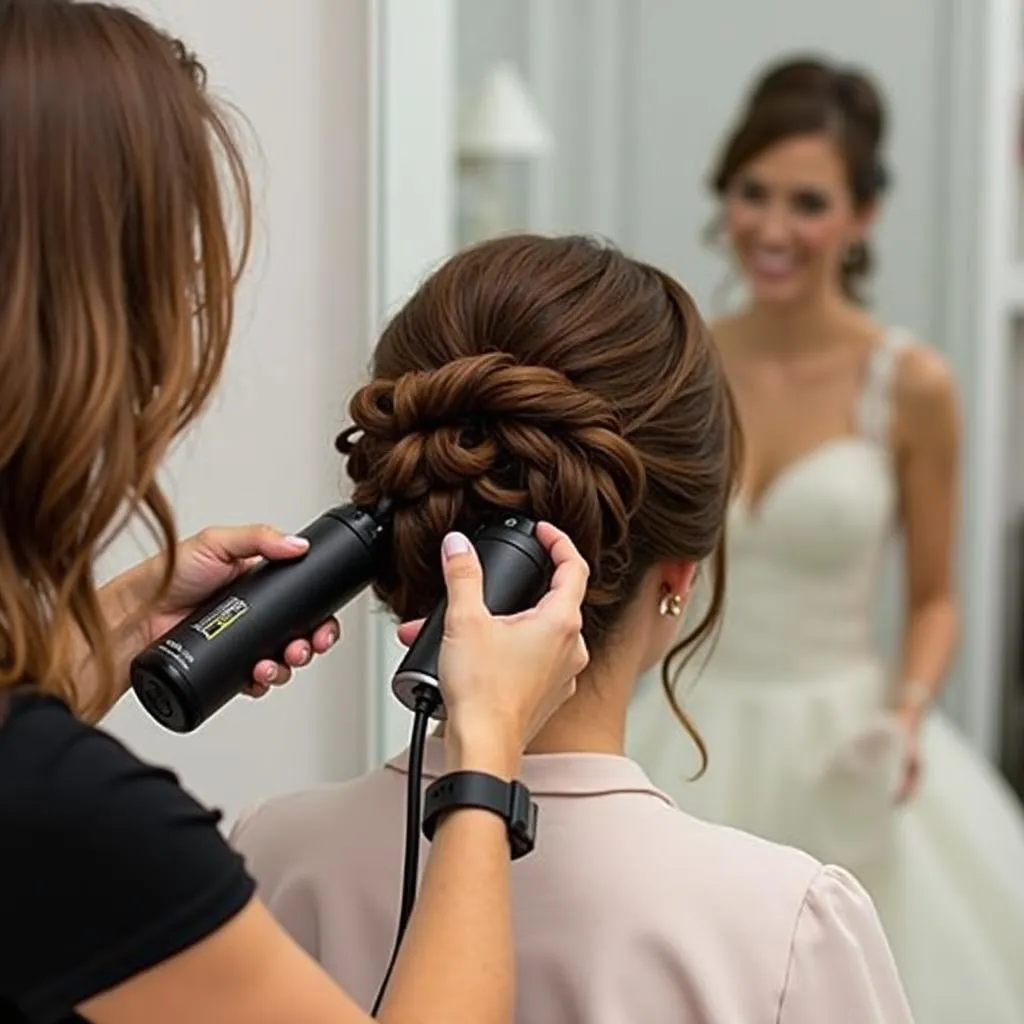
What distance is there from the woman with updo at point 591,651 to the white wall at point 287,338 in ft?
1.04

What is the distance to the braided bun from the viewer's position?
0.88 metres

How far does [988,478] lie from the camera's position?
7.98ft

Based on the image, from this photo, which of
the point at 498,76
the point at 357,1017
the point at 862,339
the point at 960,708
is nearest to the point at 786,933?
the point at 357,1017

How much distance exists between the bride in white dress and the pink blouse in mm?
908

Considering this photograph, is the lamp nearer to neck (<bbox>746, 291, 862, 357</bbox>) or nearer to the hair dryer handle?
neck (<bbox>746, 291, 862, 357</bbox>)

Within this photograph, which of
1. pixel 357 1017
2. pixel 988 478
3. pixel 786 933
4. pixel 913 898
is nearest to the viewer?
pixel 357 1017

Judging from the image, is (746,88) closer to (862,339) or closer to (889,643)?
(862,339)

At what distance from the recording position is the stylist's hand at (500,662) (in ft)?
2.61

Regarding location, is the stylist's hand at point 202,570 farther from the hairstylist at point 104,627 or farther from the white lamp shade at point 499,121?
the white lamp shade at point 499,121

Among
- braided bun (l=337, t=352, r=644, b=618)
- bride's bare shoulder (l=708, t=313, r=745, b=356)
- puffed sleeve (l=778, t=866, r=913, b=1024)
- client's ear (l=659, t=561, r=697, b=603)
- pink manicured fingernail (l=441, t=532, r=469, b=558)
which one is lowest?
puffed sleeve (l=778, t=866, r=913, b=1024)

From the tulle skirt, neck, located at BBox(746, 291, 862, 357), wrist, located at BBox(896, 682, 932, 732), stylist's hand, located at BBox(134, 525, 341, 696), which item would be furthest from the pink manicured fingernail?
neck, located at BBox(746, 291, 862, 357)

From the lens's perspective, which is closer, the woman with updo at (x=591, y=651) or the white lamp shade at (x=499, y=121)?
the woman with updo at (x=591, y=651)

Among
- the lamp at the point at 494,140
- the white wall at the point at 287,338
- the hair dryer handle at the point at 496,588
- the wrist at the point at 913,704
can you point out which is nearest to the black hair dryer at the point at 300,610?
the hair dryer handle at the point at 496,588

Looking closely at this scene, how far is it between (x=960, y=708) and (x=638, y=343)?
5.36 feet
